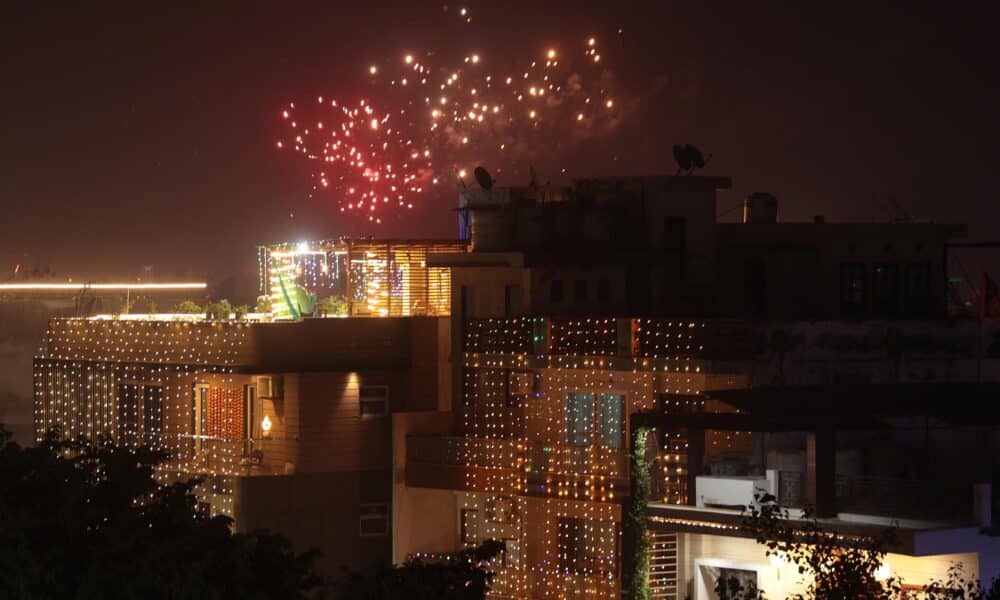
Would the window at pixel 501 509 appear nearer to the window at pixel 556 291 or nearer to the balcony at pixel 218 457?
the window at pixel 556 291

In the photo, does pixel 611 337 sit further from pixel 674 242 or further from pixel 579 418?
pixel 674 242

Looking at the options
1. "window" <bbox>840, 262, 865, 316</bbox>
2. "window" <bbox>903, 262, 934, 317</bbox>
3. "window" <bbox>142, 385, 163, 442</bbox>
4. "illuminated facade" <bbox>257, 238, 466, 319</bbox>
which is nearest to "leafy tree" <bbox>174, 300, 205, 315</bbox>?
"illuminated facade" <bbox>257, 238, 466, 319</bbox>

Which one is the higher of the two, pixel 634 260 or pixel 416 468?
pixel 634 260

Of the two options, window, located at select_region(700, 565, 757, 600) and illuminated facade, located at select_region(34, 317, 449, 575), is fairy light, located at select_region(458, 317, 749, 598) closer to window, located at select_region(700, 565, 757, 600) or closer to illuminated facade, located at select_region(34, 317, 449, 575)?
window, located at select_region(700, 565, 757, 600)

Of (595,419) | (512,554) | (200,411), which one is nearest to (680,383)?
(595,419)

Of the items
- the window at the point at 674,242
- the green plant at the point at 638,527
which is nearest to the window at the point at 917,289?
the window at the point at 674,242

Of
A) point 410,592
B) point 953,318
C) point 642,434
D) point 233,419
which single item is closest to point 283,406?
point 233,419

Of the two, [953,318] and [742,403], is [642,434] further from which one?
[953,318]
